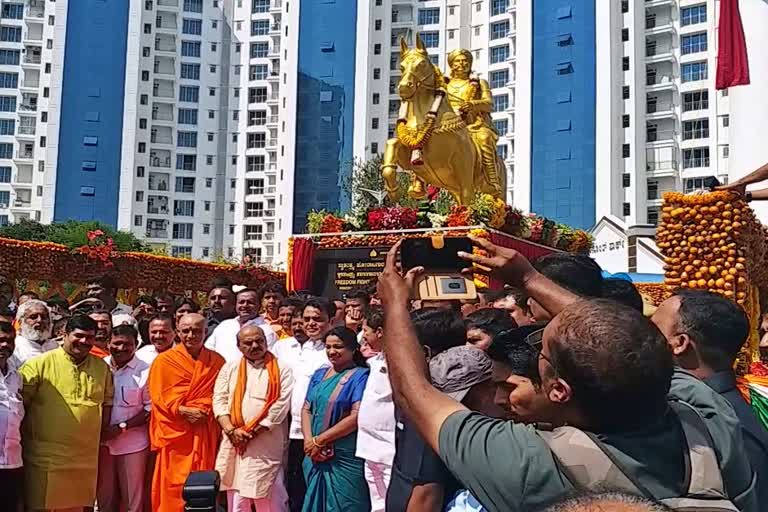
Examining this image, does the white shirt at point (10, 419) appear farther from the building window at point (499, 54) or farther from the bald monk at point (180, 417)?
the building window at point (499, 54)

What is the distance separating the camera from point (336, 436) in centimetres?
459

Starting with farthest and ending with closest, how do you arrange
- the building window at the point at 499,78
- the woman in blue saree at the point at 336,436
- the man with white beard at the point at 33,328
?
the building window at the point at 499,78, the man with white beard at the point at 33,328, the woman in blue saree at the point at 336,436

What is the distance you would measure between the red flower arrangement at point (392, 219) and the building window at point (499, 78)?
136ft

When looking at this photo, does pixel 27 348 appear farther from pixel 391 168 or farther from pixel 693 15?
pixel 693 15

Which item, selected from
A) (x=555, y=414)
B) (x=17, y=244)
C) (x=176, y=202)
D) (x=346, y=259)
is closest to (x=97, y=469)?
(x=555, y=414)

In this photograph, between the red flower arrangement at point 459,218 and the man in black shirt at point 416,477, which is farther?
the red flower arrangement at point 459,218

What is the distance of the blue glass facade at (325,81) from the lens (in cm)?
5028

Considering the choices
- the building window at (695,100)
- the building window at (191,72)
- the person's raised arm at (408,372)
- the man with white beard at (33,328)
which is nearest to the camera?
the person's raised arm at (408,372)

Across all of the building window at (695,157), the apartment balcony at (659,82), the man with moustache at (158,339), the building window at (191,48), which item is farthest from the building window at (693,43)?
the man with moustache at (158,339)

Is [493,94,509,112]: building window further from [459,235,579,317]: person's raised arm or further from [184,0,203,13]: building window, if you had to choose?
[459,235,579,317]: person's raised arm

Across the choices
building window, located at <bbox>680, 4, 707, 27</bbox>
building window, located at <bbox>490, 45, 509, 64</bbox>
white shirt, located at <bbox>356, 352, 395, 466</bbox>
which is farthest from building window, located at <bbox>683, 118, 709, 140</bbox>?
white shirt, located at <bbox>356, 352, 395, 466</bbox>

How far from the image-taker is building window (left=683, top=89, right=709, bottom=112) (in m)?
47.0

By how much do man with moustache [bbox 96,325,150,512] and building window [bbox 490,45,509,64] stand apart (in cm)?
4929

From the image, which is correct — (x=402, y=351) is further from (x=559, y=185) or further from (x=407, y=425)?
(x=559, y=185)
